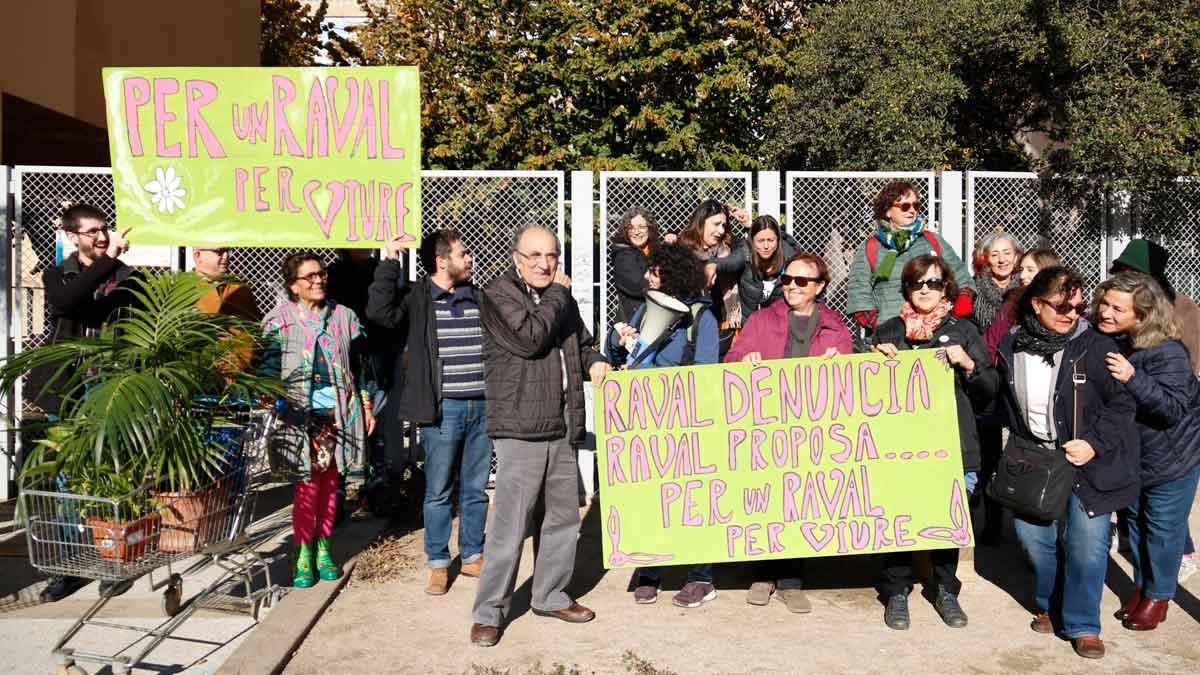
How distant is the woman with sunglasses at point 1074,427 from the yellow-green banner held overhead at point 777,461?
15.5 inches

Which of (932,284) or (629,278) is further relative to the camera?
(629,278)

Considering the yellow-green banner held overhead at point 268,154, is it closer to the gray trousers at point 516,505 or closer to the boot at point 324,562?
the gray trousers at point 516,505

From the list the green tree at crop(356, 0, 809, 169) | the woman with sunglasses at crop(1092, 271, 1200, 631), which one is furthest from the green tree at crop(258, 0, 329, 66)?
the woman with sunglasses at crop(1092, 271, 1200, 631)

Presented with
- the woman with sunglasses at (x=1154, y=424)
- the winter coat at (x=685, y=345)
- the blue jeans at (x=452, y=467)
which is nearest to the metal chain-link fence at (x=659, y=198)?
the winter coat at (x=685, y=345)

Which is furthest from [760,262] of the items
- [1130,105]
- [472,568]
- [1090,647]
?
[1130,105]

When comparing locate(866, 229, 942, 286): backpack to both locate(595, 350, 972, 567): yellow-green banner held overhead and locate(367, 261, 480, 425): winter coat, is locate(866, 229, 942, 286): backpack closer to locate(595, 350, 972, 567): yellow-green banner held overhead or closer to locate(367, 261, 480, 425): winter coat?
locate(595, 350, 972, 567): yellow-green banner held overhead

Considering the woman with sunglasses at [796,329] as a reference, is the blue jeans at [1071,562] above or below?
below

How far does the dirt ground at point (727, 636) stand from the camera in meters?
5.07

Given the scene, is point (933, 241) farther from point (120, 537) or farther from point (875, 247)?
point (120, 537)

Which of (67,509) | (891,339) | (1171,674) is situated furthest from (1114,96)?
(67,509)

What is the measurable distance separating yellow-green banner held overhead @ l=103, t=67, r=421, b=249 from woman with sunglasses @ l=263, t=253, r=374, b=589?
42 centimetres

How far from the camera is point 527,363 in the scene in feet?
17.4

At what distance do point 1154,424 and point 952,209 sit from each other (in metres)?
3.48

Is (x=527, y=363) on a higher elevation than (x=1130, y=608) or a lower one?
higher
